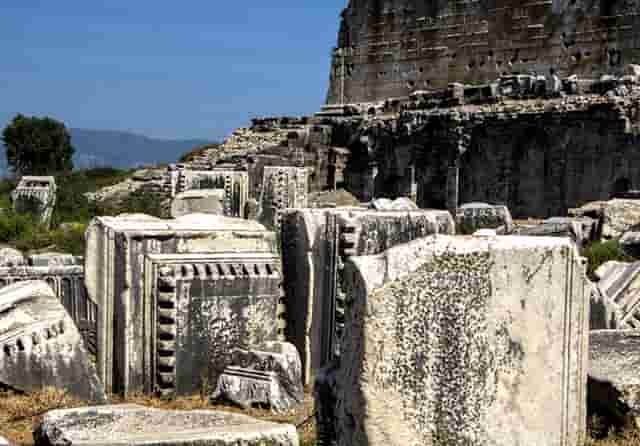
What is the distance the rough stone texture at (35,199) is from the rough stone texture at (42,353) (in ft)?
46.4

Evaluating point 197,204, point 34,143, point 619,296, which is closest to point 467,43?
point 197,204

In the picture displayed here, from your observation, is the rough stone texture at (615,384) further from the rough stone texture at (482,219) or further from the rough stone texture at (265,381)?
the rough stone texture at (482,219)

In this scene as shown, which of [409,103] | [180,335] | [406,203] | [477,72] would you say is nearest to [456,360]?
[180,335]

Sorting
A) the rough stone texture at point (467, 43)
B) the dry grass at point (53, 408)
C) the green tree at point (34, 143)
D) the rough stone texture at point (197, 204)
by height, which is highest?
the rough stone texture at point (467, 43)

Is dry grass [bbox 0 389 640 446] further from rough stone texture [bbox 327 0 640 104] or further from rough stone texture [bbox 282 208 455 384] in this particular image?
rough stone texture [bbox 327 0 640 104]

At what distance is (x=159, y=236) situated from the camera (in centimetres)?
616

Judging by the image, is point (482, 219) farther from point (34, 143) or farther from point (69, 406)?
point (34, 143)

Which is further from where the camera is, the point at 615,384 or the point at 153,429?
the point at 615,384

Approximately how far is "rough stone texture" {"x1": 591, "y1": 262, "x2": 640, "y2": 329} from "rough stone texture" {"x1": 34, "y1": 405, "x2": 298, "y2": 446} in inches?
127

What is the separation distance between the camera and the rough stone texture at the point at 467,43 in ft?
Result: 93.0

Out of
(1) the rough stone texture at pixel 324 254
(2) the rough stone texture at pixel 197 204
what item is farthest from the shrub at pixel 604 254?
(2) the rough stone texture at pixel 197 204

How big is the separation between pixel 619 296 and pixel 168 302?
3.45 metres

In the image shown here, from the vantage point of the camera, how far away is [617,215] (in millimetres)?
13883

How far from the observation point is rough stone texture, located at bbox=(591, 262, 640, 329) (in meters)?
6.65
